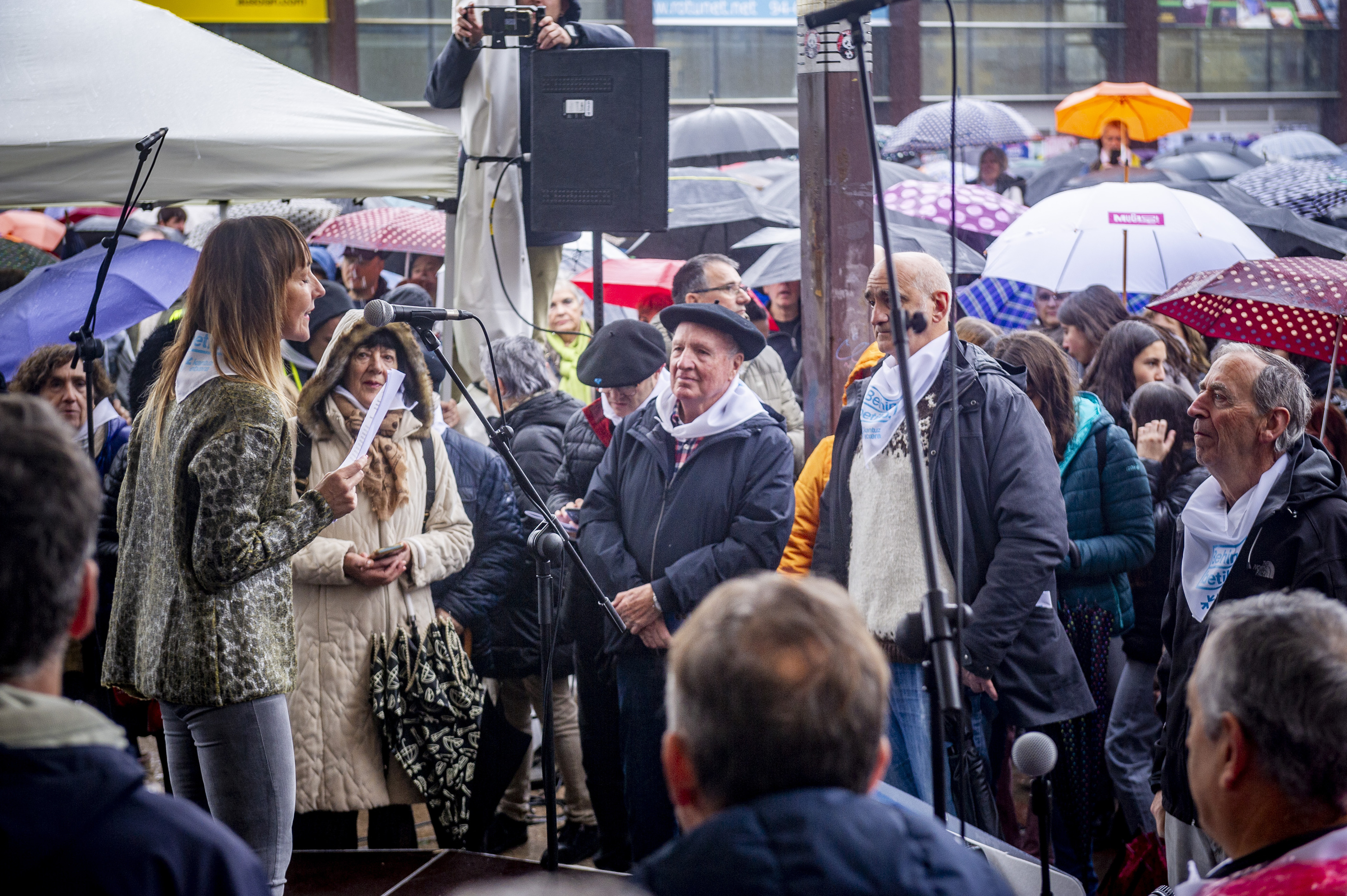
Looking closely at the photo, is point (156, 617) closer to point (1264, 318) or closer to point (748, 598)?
point (748, 598)

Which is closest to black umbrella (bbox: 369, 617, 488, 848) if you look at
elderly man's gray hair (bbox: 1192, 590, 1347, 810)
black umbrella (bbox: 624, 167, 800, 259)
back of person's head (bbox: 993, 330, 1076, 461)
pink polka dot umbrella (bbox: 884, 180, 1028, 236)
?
back of person's head (bbox: 993, 330, 1076, 461)

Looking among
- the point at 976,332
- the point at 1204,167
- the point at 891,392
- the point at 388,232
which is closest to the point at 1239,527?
the point at 891,392

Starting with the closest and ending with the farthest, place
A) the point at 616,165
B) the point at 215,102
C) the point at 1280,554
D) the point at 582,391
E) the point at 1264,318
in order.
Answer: the point at 1280,554
the point at 215,102
the point at 1264,318
the point at 616,165
the point at 582,391

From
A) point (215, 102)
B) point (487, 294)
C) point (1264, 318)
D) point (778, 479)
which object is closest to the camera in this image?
point (778, 479)

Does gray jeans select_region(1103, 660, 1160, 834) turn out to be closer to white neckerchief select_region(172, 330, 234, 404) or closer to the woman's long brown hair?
the woman's long brown hair

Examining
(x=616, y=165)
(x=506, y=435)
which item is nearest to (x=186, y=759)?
(x=506, y=435)

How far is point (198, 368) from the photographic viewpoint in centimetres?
279

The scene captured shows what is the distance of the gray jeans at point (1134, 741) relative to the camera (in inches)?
159

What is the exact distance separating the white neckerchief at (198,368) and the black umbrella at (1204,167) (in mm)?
12206

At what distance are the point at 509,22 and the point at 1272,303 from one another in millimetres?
2966

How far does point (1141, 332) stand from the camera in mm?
5008

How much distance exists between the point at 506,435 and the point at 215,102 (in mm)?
1753

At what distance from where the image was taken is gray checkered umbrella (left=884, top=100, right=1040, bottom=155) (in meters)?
12.7

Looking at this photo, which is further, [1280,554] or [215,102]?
[215,102]
